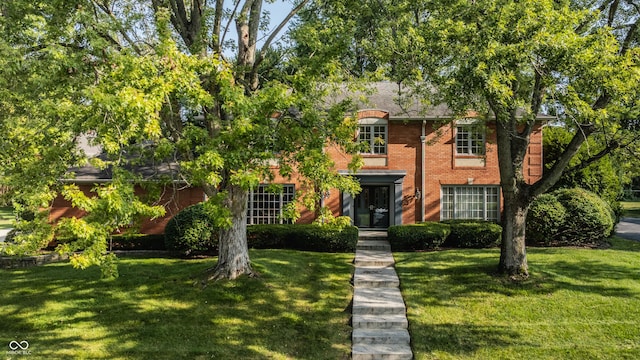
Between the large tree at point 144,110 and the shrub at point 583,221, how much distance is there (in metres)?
11.3

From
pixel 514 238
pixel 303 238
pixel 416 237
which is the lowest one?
Result: pixel 303 238

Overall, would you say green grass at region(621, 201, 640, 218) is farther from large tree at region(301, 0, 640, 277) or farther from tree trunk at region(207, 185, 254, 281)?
tree trunk at region(207, 185, 254, 281)

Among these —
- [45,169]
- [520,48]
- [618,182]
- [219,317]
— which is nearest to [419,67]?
[520,48]

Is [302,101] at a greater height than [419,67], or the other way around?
[419,67]

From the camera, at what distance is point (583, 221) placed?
1762cm

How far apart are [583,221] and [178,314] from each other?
600 inches

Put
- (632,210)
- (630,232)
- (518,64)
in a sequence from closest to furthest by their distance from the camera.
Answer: (518,64)
(630,232)
(632,210)

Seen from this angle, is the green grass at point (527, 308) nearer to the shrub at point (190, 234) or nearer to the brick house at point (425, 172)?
the brick house at point (425, 172)

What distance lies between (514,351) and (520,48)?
592cm

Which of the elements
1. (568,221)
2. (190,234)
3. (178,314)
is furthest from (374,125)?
(178,314)

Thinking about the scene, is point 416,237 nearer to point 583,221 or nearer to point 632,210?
point 583,221

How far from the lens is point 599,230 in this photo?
699 inches

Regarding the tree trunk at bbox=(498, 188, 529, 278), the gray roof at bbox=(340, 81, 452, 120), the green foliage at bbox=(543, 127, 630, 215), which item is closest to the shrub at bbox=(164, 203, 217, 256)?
the gray roof at bbox=(340, 81, 452, 120)

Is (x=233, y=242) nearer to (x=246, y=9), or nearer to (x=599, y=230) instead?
(x=246, y=9)
